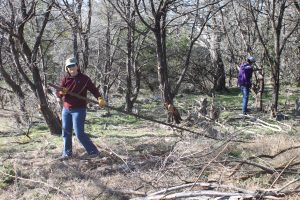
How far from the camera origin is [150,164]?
6617mm

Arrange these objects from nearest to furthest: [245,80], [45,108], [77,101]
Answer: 1. [77,101]
2. [45,108]
3. [245,80]

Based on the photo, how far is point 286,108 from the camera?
14.0m

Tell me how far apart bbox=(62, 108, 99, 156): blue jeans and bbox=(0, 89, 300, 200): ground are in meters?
0.18

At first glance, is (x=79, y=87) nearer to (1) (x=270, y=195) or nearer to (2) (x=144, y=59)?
(1) (x=270, y=195)

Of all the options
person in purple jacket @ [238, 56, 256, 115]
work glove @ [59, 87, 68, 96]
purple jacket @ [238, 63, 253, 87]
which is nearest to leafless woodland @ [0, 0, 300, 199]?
person in purple jacket @ [238, 56, 256, 115]

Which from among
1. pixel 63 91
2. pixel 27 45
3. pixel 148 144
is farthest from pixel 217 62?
pixel 63 91

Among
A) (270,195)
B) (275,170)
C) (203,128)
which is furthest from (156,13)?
(270,195)

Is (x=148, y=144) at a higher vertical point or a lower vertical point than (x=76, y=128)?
lower

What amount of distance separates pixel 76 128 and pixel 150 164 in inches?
51.6

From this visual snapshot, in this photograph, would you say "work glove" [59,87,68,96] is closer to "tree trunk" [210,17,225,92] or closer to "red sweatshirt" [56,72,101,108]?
"red sweatshirt" [56,72,101,108]

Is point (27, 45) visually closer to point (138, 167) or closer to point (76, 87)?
point (76, 87)

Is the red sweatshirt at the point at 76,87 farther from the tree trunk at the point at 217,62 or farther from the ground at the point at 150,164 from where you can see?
the tree trunk at the point at 217,62

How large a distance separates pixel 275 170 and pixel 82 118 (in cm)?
317

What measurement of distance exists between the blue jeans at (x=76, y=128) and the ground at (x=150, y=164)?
0.60ft
